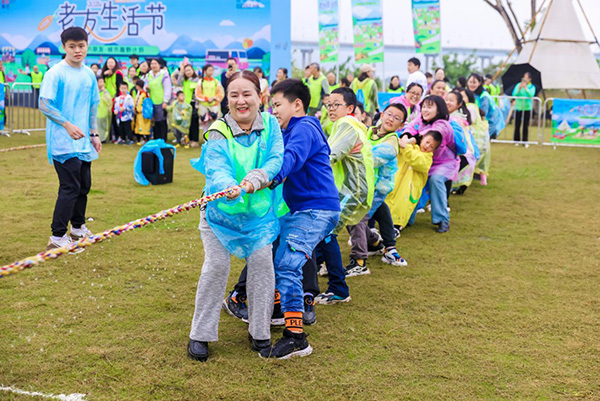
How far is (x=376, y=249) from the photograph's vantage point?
5.77 m

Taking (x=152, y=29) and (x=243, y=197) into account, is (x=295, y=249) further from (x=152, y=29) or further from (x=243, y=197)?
(x=152, y=29)

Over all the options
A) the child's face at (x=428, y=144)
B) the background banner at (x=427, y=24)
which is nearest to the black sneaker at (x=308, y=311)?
the child's face at (x=428, y=144)

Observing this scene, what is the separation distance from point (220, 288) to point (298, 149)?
878 millimetres

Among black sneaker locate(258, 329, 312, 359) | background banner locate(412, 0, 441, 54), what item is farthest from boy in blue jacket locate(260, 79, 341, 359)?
background banner locate(412, 0, 441, 54)

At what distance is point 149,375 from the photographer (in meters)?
3.16

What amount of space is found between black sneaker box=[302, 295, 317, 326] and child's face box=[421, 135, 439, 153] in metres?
2.89

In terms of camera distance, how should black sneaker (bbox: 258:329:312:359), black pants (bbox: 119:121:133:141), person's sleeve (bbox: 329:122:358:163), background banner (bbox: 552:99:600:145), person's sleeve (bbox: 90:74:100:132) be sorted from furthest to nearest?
background banner (bbox: 552:99:600:145)
black pants (bbox: 119:121:133:141)
person's sleeve (bbox: 90:74:100:132)
person's sleeve (bbox: 329:122:358:163)
black sneaker (bbox: 258:329:312:359)

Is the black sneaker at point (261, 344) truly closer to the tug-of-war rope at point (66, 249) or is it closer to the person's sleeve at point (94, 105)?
the tug-of-war rope at point (66, 249)

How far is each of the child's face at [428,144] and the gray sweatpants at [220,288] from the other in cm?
340

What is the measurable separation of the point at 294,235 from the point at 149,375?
3.61 ft

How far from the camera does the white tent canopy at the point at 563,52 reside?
18.2 m

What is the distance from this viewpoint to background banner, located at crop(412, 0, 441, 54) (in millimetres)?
17328

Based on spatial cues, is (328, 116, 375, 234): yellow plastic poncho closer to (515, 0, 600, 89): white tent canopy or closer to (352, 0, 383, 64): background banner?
(352, 0, 383, 64): background banner

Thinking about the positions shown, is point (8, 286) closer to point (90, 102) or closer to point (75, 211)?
point (75, 211)
